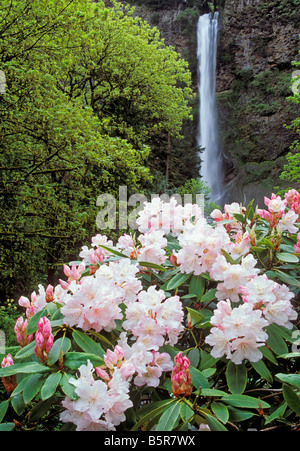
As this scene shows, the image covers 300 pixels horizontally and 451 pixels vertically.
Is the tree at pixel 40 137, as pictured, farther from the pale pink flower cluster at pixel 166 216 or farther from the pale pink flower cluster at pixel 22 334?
the pale pink flower cluster at pixel 22 334

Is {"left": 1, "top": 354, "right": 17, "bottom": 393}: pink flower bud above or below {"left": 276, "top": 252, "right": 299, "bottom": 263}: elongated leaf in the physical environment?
below

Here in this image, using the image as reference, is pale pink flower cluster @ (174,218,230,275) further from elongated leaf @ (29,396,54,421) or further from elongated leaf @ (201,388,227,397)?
elongated leaf @ (29,396,54,421)

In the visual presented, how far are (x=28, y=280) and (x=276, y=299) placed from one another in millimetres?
6578

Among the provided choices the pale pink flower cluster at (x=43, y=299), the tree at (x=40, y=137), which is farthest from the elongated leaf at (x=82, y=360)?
the tree at (x=40, y=137)

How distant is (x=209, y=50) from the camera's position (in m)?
23.9

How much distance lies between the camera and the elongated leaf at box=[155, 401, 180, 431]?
754 millimetres

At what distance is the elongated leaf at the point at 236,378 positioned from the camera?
0.89 m

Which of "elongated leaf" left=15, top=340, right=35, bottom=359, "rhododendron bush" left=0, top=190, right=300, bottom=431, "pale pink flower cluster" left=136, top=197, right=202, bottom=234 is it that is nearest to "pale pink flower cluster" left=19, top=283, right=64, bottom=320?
"rhododendron bush" left=0, top=190, right=300, bottom=431

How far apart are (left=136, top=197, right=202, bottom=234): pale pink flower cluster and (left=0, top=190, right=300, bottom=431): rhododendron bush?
195 mm

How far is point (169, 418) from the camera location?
2.54 ft

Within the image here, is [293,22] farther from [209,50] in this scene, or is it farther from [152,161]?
[152,161]

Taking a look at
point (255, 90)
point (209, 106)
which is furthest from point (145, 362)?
point (255, 90)

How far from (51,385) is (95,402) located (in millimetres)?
109

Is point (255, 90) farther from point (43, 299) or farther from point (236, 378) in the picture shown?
point (236, 378)
